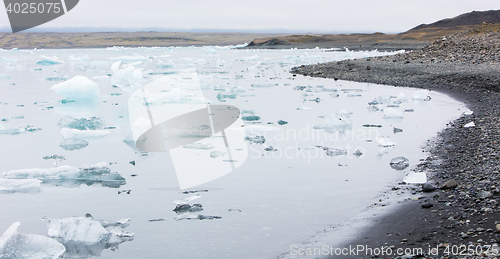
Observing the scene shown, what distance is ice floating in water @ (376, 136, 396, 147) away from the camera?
5383mm

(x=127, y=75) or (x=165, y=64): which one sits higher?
(x=127, y=75)

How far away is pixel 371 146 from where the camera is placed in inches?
214

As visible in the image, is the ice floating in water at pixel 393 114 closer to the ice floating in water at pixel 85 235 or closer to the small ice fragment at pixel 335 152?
the small ice fragment at pixel 335 152

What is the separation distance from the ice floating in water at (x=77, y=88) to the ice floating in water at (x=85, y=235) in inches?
328

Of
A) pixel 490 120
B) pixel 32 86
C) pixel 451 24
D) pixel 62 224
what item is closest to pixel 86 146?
pixel 62 224

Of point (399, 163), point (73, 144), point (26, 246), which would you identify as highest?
point (26, 246)

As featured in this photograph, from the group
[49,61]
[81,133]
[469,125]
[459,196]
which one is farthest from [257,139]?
[49,61]

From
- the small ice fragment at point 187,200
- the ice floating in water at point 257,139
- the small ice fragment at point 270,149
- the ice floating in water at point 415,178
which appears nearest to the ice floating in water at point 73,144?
the ice floating in water at point 257,139

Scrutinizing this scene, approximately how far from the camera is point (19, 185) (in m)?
3.99

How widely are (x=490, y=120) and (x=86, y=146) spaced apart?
6040mm

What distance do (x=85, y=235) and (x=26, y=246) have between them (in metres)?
0.36

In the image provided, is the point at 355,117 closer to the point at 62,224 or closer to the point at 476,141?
the point at 476,141

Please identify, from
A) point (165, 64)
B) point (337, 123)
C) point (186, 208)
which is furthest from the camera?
point (165, 64)

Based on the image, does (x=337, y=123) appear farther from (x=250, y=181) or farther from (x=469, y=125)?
(x=250, y=181)
